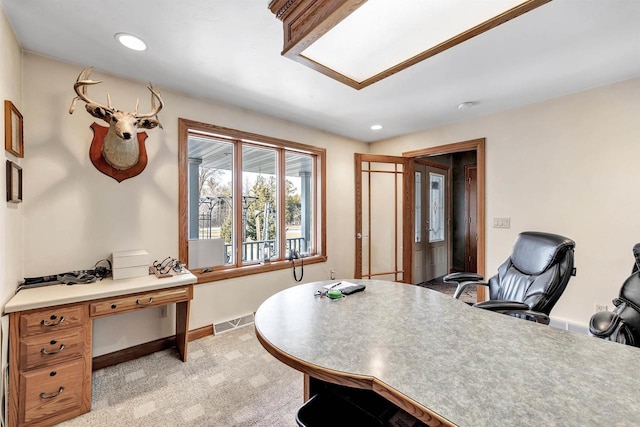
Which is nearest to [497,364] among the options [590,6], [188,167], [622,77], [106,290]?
[590,6]

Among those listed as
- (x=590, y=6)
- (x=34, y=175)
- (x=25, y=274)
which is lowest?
(x=25, y=274)

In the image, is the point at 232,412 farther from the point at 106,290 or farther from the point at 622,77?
the point at 622,77

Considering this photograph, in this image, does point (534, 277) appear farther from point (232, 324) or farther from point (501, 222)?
point (232, 324)

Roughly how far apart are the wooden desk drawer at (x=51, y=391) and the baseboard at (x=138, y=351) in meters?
0.55

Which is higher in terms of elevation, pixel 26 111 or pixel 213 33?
pixel 213 33

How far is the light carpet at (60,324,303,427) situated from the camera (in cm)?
174

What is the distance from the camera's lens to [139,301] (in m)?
2.07

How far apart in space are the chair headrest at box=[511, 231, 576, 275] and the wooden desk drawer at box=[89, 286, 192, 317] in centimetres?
267

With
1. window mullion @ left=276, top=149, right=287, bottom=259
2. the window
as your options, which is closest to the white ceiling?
the window

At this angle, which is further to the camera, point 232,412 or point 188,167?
point 188,167

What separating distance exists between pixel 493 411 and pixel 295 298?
3.55 ft

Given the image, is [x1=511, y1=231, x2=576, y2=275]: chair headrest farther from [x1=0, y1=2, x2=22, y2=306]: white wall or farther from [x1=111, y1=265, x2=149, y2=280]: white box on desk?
[x1=0, y1=2, x2=22, y2=306]: white wall

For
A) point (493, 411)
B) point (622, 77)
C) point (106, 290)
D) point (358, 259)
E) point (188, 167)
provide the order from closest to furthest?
point (493, 411) → point (106, 290) → point (622, 77) → point (188, 167) → point (358, 259)

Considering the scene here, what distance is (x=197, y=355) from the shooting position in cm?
247
